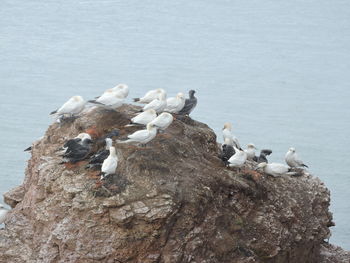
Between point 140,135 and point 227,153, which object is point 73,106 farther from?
point 227,153

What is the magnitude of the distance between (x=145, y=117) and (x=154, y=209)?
98.9 inches

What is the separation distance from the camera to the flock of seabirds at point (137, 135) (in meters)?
16.5

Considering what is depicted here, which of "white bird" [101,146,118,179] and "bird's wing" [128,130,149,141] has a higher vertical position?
"bird's wing" [128,130,149,141]

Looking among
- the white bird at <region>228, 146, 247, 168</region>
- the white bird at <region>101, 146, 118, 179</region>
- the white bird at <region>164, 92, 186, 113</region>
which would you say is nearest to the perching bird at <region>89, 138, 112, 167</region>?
the white bird at <region>101, 146, 118, 179</region>

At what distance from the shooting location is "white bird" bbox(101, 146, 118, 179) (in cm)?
1572

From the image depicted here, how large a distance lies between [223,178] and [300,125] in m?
19.8

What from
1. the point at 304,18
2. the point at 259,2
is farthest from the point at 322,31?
the point at 259,2

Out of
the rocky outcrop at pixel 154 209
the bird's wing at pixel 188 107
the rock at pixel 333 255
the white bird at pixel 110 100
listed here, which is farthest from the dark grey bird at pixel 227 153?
the rock at pixel 333 255

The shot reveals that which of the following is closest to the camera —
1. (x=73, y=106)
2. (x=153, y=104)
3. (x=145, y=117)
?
(x=145, y=117)

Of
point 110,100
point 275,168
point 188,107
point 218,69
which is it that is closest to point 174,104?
point 188,107

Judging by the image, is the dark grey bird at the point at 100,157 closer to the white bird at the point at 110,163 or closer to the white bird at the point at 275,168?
the white bird at the point at 110,163

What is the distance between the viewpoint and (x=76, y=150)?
16672mm

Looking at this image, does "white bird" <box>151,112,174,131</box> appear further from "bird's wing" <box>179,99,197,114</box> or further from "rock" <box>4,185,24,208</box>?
"rock" <box>4,185,24,208</box>

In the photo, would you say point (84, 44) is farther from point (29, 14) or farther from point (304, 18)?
point (304, 18)
